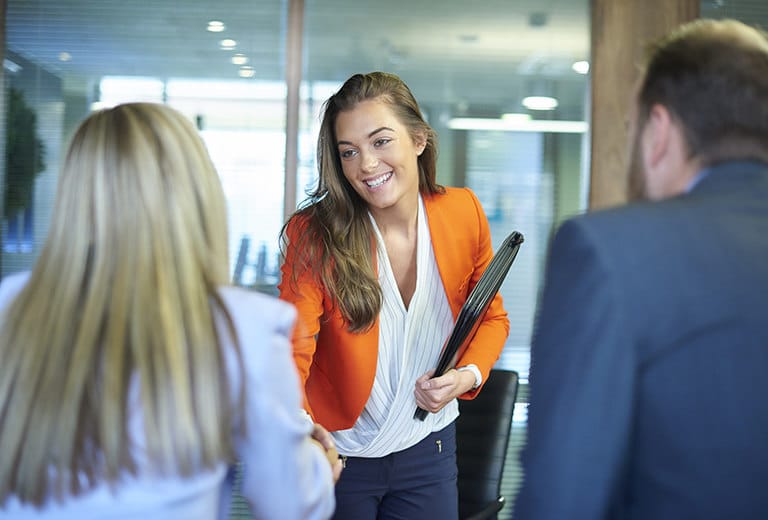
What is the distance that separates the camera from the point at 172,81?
3846 mm

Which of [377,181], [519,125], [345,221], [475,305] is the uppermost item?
→ [519,125]

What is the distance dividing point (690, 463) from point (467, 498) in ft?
5.88

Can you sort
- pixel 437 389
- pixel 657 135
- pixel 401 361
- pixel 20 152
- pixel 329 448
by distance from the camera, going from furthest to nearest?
Result: pixel 20 152, pixel 401 361, pixel 437 389, pixel 329 448, pixel 657 135

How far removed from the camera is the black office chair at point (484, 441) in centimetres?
272

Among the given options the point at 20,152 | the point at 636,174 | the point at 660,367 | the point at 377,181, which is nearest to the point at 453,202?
the point at 377,181

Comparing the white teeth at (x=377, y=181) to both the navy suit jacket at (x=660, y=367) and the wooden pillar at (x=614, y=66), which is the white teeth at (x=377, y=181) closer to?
the navy suit jacket at (x=660, y=367)

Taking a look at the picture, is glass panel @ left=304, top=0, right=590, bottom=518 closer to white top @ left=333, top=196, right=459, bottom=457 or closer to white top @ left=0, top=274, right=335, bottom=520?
white top @ left=333, top=196, right=459, bottom=457

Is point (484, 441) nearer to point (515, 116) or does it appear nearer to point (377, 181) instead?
point (377, 181)

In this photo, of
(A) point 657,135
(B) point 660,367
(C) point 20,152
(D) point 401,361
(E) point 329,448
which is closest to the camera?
(B) point 660,367

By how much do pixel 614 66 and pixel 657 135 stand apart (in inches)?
114

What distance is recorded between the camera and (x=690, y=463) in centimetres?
103

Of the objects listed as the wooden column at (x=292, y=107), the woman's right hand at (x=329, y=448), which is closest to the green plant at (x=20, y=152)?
the wooden column at (x=292, y=107)

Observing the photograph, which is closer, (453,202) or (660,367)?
(660,367)

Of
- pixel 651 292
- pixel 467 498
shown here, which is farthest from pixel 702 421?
pixel 467 498
